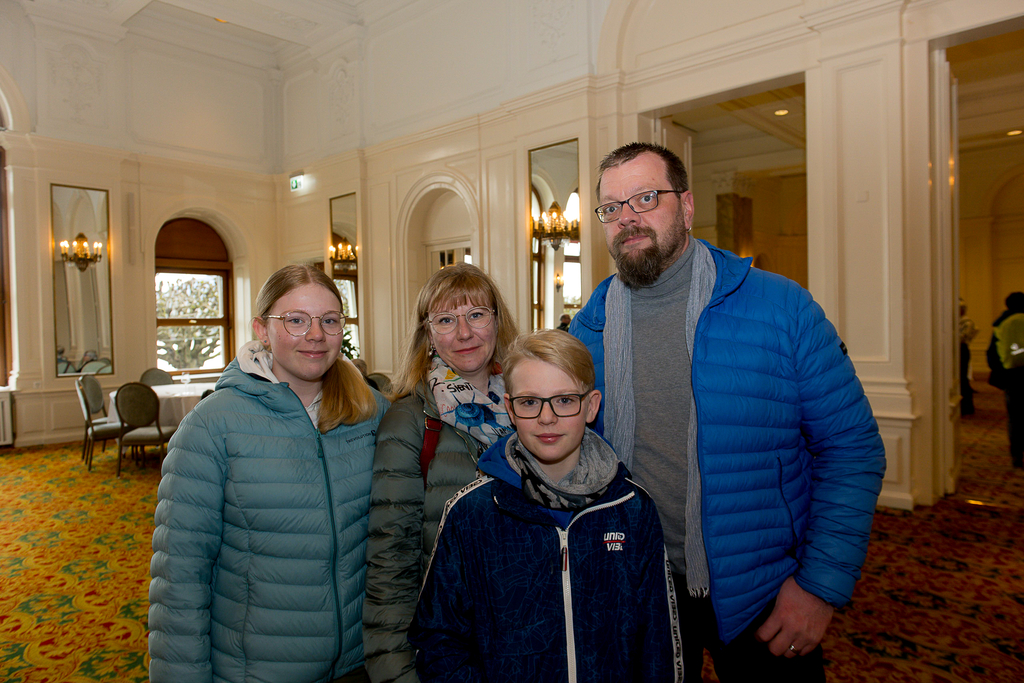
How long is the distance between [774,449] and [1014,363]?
6174 millimetres

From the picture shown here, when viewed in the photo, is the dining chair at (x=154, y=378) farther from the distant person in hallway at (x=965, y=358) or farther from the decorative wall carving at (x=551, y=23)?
the distant person in hallway at (x=965, y=358)

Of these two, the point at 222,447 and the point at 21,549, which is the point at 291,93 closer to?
the point at 21,549

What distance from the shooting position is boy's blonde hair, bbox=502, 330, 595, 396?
150cm

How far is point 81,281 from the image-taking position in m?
8.78

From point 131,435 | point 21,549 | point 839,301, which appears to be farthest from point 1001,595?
point 131,435

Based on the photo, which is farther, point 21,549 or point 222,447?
point 21,549

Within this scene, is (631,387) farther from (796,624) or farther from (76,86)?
(76,86)

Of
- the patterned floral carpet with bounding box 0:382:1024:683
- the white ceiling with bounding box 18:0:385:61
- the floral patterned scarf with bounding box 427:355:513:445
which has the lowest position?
the patterned floral carpet with bounding box 0:382:1024:683

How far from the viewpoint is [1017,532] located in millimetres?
4441

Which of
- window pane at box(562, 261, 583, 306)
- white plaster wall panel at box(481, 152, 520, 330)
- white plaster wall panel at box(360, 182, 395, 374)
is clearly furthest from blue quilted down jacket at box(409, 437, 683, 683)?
white plaster wall panel at box(360, 182, 395, 374)

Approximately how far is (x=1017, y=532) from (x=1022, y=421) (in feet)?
7.75

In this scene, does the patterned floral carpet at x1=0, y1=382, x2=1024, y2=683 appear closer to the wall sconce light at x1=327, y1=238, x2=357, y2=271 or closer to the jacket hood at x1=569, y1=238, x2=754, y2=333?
the jacket hood at x1=569, y1=238, x2=754, y2=333

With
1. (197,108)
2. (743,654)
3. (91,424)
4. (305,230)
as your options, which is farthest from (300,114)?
(743,654)

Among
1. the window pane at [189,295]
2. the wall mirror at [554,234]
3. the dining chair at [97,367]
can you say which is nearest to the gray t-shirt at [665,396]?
the wall mirror at [554,234]
